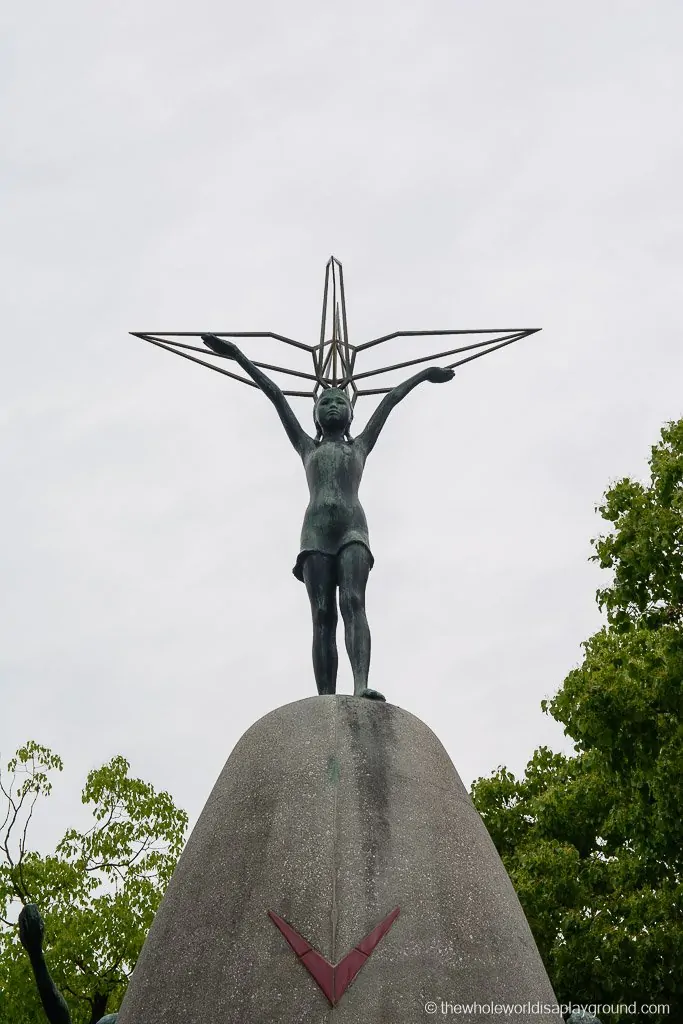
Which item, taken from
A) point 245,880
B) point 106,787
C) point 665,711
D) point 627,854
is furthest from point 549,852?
point 245,880

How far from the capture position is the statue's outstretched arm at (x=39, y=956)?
248 inches

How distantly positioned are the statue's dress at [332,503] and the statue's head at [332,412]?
15 cm

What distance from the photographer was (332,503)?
26.8 ft

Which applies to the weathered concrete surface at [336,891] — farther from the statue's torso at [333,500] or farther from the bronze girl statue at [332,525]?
the statue's torso at [333,500]

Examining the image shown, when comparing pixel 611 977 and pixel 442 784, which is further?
pixel 611 977

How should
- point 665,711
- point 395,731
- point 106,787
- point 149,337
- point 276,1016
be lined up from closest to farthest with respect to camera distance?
point 276,1016
point 395,731
point 149,337
point 665,711
point 106,787

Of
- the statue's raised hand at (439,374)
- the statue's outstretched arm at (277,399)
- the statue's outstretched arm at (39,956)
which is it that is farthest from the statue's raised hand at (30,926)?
the statue's raised hand at (439,374)

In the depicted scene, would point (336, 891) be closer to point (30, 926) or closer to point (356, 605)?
point (30, 926)

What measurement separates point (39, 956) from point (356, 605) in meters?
2.82

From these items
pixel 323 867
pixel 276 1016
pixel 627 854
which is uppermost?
pixel 627 854

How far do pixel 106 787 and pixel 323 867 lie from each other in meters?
16.8

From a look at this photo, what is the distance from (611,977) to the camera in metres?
17.6

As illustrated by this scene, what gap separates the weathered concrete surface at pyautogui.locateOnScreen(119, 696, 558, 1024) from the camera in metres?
5.78

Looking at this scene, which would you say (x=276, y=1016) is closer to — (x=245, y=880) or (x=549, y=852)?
(x=245, y=880)
